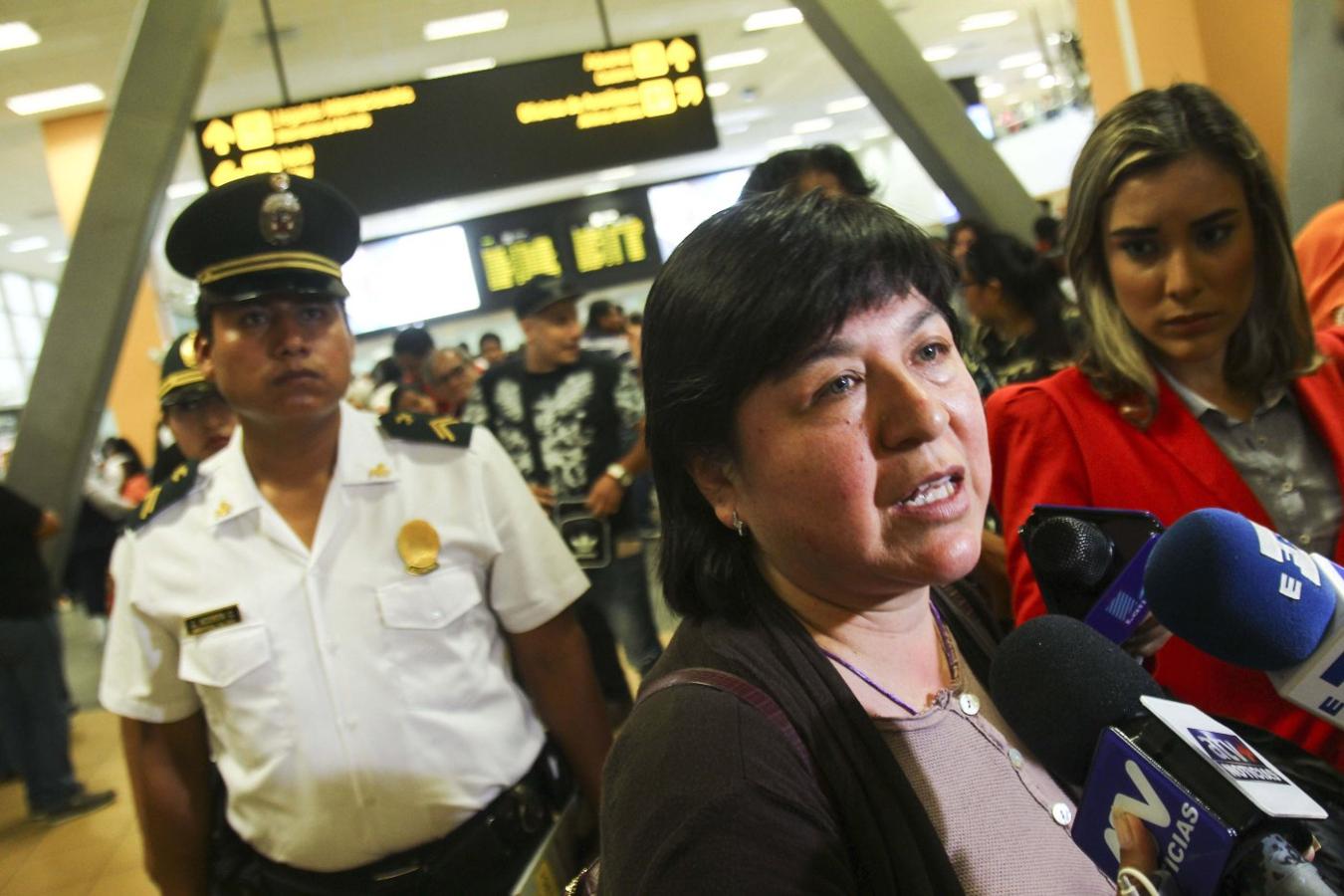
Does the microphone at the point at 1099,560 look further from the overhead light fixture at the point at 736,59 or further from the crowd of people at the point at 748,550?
the overhead light fixture at the point at 736,59

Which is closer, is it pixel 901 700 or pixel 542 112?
pixel 901 700

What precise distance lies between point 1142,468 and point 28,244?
1645 cm

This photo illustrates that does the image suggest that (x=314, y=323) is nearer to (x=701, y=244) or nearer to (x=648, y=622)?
(x=701, y=244)

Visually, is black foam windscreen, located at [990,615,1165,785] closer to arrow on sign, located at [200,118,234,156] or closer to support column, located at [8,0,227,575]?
support column, located at [8,0,227,575]

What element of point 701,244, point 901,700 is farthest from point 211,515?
point 901,700

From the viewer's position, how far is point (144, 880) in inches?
148

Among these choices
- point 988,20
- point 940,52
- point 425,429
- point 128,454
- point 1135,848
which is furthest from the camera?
point 940,52

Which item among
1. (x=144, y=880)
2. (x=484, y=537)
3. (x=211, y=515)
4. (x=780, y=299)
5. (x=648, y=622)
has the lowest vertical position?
(x=144, y=880)

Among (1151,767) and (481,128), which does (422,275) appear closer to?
(481,128)

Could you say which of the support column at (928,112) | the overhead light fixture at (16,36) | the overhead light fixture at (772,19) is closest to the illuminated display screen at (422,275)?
the overhead light fixture at (772,19)

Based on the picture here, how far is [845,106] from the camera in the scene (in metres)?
16.2

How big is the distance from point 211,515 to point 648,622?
7.32 feet

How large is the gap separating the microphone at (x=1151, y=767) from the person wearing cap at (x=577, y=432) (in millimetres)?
2663

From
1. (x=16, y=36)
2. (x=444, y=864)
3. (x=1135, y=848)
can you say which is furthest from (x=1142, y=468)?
(x=16, y=36)
